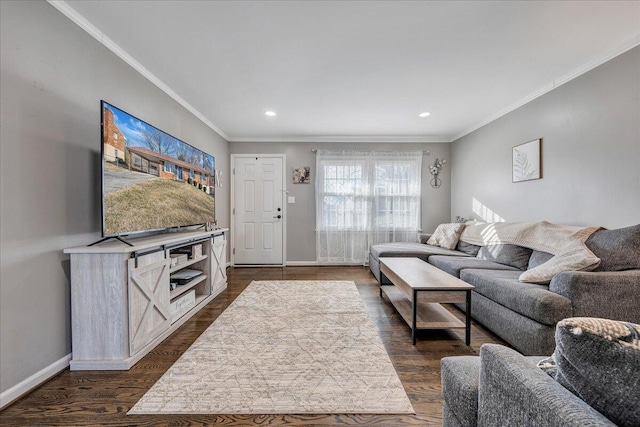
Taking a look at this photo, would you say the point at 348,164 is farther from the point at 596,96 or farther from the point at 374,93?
the point at 596,96

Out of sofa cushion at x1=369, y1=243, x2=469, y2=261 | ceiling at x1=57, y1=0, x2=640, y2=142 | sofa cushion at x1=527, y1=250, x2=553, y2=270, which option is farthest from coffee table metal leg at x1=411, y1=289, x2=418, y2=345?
ceiling at x1=57, y1=0, x2=640, y2=142

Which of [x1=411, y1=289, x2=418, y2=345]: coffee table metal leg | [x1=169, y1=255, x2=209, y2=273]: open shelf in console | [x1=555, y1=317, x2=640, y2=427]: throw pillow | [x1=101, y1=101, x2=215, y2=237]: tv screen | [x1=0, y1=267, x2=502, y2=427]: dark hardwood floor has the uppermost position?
[x1=101, y1=101, x2=215, y2=237]: tv screen

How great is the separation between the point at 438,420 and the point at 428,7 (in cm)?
246

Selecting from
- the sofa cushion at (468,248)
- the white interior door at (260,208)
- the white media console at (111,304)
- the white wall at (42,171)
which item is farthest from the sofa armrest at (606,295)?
the white interior door at (260,208)

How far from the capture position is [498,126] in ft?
11.7

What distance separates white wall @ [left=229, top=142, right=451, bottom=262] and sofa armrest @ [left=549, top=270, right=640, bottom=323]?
Answer: 10.5 ft

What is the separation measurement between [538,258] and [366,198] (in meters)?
2.65

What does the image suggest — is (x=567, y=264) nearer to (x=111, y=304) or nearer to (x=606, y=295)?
(x=606, y=295)

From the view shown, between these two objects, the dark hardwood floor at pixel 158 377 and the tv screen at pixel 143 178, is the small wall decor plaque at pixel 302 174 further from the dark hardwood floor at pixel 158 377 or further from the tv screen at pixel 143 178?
the dark hardwood floor at pixel 158 377

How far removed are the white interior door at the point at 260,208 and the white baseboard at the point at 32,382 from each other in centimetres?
309

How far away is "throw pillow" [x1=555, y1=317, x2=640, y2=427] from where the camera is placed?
504mm

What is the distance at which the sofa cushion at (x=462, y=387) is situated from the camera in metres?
0.86

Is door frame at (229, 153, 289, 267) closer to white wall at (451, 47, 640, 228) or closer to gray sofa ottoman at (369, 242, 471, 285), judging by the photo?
gray sofa ottoman at (369, 242, 471, 285)

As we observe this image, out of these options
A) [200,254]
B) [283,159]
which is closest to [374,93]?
[283,159]
